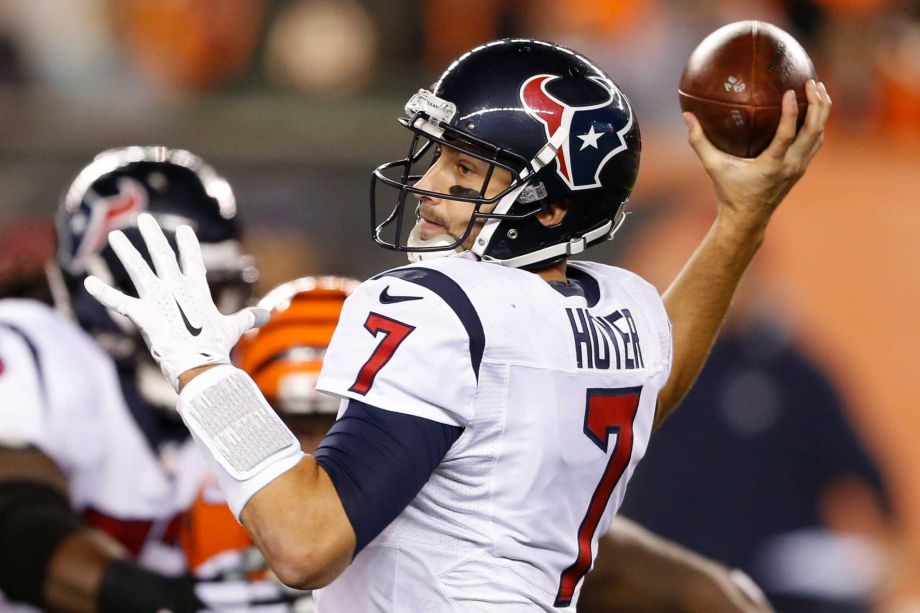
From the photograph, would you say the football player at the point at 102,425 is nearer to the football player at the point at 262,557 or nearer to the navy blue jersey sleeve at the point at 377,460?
the football player at the point at 262,557

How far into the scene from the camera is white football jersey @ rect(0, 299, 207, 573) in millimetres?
3221

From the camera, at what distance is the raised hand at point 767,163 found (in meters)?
2.50

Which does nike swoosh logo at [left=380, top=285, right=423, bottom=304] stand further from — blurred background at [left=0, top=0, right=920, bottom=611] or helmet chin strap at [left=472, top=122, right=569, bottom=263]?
blurred background at [left=0, top=0, right=920, bottom=611]

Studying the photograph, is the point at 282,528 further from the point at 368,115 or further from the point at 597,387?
the point at 368,115

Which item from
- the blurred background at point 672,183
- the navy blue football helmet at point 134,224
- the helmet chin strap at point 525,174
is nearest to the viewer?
the helmet chin strap at point 525,174

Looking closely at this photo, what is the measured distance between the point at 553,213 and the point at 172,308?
674 mm

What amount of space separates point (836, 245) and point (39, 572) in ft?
15.8

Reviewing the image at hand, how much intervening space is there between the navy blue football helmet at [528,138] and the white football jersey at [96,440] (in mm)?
1199

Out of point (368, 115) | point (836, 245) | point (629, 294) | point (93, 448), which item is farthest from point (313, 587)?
point (368, 115)

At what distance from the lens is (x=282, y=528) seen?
6.18 ft

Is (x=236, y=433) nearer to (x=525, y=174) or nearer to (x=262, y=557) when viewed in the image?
(x=525, y=174)

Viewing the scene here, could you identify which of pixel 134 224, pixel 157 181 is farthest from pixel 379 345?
pixel 157 181

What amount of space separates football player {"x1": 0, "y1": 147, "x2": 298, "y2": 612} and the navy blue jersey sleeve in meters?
1.01

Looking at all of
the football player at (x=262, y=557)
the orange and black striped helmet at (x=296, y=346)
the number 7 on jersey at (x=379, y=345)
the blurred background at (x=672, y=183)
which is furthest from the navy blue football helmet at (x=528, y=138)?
the blurred background at (x=672, y=183)
